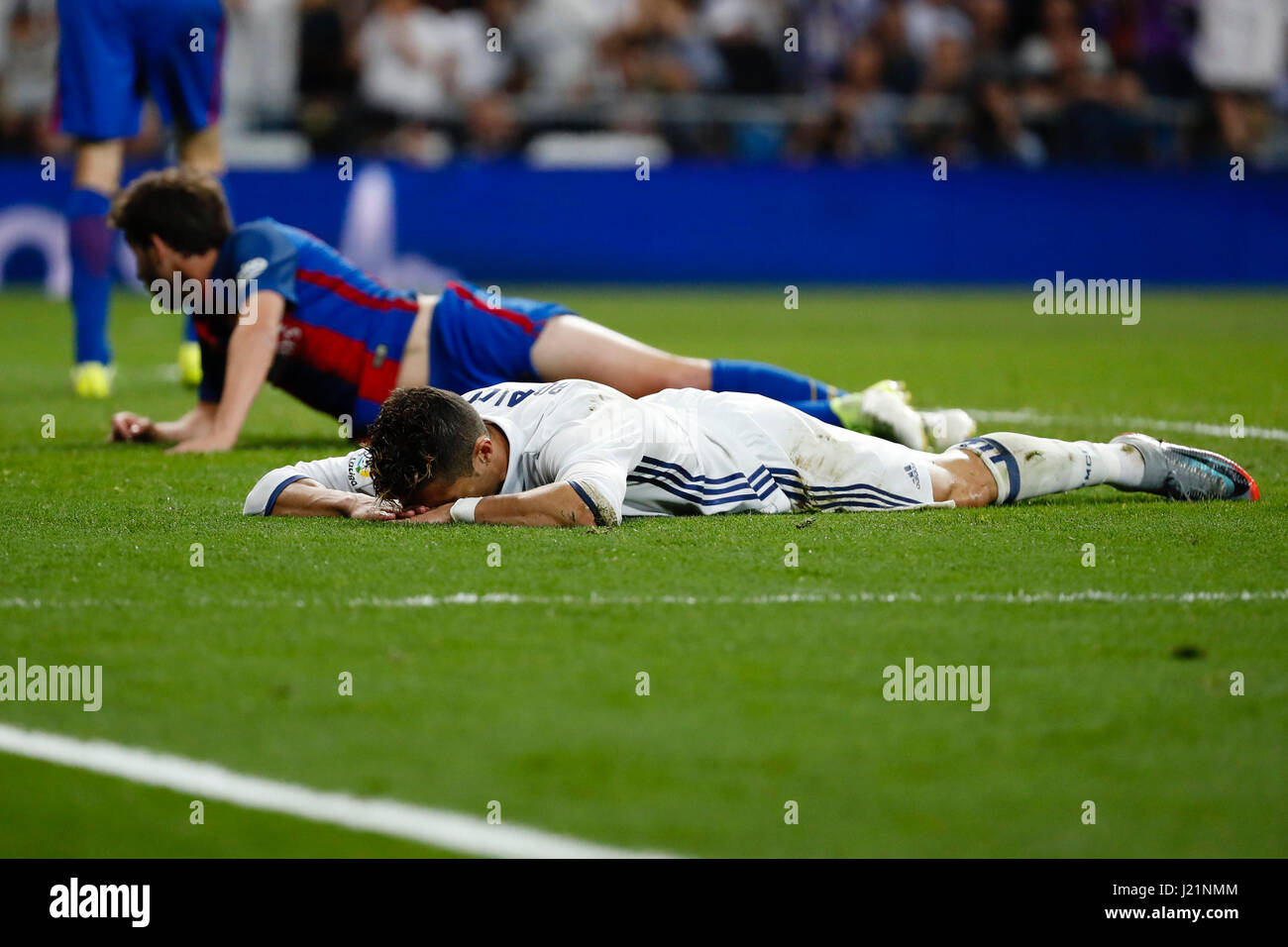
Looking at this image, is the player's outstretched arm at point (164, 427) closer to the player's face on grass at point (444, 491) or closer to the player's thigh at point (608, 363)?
the player's thigh at point (608, 363)

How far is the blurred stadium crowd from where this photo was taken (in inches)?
670

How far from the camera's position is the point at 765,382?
20.0 ft

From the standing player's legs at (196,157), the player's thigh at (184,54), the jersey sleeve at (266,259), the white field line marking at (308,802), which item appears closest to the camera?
the white field line marking at (308,802)

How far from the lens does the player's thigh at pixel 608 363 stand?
5.96 m

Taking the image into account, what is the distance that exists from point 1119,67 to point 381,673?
1688 centimetres

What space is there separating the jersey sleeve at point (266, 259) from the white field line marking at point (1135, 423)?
10.1ft

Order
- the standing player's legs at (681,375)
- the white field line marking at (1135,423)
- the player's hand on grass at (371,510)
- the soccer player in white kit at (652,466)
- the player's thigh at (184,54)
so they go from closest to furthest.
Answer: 1. the soccer player in white kit at (652,466)
2. the player's hand on grass at (371,510)
3. the standing player's legs at (681,375)
4. the white field line marking at (1135,423)
5. the player's thigh at (184,54)

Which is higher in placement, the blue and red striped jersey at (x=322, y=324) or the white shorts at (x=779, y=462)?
the blue and red striped jersey at (x=322, y=324)

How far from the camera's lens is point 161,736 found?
2980 mm

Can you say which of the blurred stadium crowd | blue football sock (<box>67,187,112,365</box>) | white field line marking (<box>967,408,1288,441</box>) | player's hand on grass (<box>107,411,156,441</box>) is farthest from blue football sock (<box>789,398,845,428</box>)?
the blurred stadium crowd

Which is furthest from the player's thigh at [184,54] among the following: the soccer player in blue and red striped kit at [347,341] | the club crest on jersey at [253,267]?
the club crest on jersey at [253,267]

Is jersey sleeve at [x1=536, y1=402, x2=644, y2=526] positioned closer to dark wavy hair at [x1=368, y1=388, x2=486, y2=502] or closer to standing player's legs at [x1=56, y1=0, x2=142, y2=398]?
dark wavy hair at [x1=368, y1=388, x2=486, y2=502]

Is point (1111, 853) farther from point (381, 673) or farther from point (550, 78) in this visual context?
point (550, 78)

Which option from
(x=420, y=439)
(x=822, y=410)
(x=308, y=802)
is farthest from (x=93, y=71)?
(x=308, y=802)
